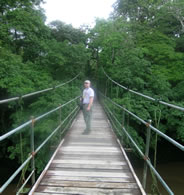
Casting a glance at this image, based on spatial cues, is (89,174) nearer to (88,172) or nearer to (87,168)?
(88,172)

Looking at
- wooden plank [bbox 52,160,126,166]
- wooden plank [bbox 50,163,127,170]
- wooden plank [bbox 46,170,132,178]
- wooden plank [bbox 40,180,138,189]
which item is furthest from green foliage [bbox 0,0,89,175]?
wooden plank [bbox 40,180,138,189]

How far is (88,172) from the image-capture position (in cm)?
257

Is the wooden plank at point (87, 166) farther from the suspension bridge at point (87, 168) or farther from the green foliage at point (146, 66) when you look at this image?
the green foliage at point (146, 66)

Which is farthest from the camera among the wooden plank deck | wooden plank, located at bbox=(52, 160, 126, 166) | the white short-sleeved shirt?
the white short-sleeved shirt

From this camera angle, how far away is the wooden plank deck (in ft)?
7.03

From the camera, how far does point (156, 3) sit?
622 inches

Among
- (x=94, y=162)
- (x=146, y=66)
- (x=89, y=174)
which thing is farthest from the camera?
(x=146, y=66)

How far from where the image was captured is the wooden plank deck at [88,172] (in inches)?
84.4

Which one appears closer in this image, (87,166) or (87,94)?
(87,166)

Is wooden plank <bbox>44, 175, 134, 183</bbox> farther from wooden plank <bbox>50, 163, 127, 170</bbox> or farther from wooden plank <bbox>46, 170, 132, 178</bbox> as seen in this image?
wooden plank <bbox>50, 163, 127, 170</bbox>

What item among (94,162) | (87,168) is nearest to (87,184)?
(87,168)

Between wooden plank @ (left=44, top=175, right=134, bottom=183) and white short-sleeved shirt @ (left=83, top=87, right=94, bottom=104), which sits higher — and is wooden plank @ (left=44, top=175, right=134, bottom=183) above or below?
below

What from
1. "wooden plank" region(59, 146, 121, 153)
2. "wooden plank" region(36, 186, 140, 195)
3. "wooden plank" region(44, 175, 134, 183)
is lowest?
"wooden plank" region(36, 186, 140, 195)

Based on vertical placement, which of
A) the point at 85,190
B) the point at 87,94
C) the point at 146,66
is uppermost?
the point at 146,66
